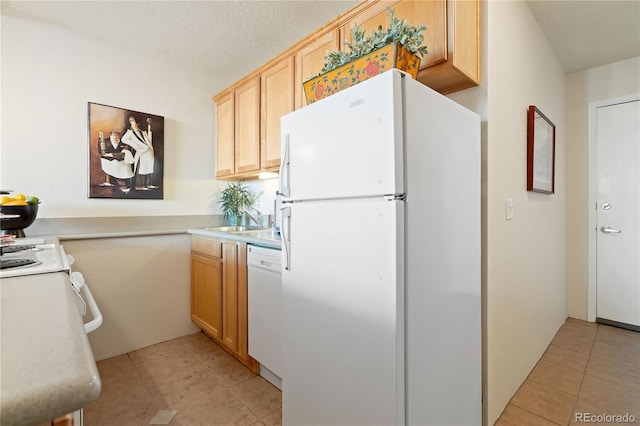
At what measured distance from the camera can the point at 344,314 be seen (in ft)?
3.89

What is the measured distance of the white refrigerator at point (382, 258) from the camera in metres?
1.05

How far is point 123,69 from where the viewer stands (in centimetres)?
258

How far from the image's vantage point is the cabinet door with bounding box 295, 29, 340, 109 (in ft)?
6.18

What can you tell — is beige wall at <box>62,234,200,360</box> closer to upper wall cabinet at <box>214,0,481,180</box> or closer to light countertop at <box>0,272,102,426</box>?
upper wall cabinet at <box>214,0,481,180</box>

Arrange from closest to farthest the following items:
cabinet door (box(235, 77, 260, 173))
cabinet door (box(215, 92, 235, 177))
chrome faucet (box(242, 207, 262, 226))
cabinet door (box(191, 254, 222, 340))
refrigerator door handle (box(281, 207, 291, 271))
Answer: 1. refrigerator door handle (box(281, 207, 291, 271))
2. cabinet door (box(191, 254, 222, 340))
3. cabinet door (box(235, 77, 260, 173))
4. cabinet door (box(215, 92, 235, 177))
5. chrome faucet (box(242, 207, 262, 226))

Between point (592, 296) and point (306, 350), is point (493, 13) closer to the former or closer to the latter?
point (306, 350)

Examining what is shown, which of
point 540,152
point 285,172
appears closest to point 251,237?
point 285,172

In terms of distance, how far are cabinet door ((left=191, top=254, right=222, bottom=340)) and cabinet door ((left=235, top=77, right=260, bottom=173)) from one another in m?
0.87

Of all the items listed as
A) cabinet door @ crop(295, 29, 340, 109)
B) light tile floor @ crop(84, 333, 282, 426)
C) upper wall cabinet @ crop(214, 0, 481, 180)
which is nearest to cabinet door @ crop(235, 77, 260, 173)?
upper wall cabinet @ crop(214, 0, 481, 180)

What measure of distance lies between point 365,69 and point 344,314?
Answer: 1001 millimetres

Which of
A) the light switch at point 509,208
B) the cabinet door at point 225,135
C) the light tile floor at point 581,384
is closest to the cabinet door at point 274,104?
the cabinet door at point 225,135

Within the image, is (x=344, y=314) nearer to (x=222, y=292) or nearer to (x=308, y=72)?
(x=222, y=292)

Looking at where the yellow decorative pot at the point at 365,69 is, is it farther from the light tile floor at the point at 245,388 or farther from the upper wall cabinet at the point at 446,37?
the light tile floor at the point at 245,388

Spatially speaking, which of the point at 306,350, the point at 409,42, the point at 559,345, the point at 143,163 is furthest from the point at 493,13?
the point at 143,163
